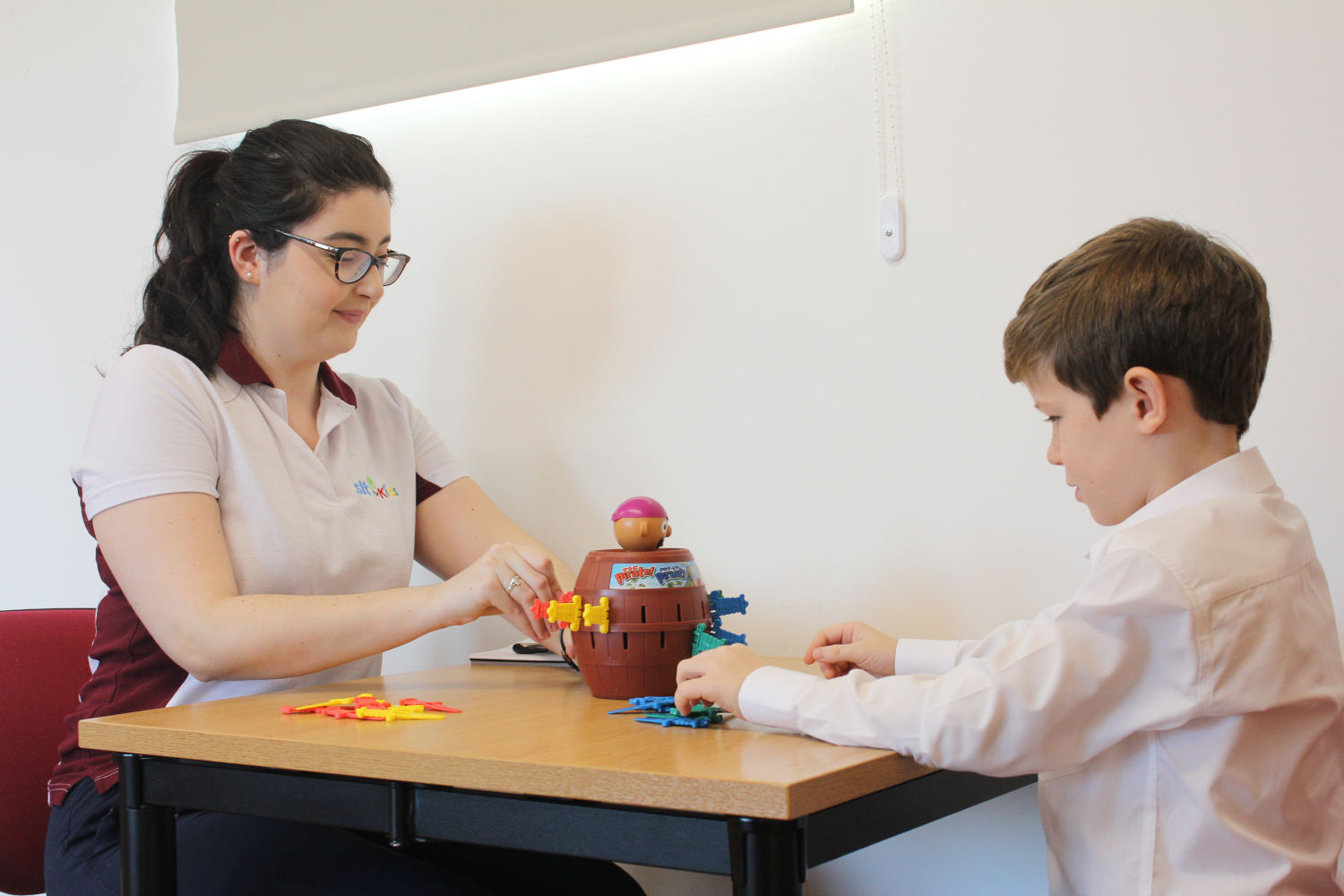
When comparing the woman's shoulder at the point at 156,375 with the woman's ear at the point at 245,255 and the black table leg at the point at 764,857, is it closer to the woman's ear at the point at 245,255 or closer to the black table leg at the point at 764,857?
the woman's ear at the point at 245,255

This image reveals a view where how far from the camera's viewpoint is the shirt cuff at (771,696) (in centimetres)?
90

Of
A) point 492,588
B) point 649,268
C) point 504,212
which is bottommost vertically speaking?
point 492,588

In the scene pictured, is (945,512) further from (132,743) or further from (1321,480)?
(132,743)

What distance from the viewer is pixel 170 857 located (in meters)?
1.03

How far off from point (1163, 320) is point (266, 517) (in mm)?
1068

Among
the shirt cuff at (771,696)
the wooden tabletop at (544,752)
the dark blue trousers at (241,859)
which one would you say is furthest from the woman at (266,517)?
the shirt cuff at (771,696)

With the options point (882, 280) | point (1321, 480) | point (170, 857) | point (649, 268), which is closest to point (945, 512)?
point (882, 280)

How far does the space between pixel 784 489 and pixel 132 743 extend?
957 millimetres

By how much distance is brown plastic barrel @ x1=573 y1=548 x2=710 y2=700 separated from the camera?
1101 mm

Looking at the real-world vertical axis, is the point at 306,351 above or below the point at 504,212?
below

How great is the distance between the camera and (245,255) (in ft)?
4.79

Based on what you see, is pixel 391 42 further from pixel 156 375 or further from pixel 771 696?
pixel 771 696

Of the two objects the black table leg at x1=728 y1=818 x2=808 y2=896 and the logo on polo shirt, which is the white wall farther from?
the black table leg at x1=728 y1=818 x2=808 y2=896

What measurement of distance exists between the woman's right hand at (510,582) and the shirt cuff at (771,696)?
37cm
